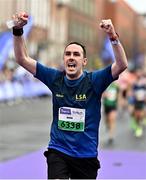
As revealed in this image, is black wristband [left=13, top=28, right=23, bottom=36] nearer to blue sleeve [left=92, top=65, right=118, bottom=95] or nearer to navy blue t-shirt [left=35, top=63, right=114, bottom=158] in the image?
navy blue t-shirt [left=35, top=63, right=114, bottom=158]

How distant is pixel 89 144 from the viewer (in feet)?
15.5

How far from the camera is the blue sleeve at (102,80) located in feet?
15.6

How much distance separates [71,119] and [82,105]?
0.17 meters

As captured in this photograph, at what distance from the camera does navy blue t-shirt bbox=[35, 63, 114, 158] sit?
4.70 metres

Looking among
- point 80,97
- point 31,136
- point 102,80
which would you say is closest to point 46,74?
point 80,97

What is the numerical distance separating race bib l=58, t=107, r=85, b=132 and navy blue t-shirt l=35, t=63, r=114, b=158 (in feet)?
0.09

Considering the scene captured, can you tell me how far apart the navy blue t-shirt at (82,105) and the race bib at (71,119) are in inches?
1.1

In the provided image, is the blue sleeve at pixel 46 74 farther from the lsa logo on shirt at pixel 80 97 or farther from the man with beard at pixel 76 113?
the lsa logo on shirt at pixel 80 97

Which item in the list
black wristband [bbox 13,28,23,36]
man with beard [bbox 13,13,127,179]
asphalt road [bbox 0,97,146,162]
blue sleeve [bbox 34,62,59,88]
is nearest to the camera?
man with beard [bbox 13,13,127,179]

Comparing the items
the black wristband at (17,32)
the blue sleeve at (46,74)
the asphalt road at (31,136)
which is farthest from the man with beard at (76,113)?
the asphalt road at (31,136)

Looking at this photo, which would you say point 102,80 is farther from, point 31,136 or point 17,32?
point 31,136

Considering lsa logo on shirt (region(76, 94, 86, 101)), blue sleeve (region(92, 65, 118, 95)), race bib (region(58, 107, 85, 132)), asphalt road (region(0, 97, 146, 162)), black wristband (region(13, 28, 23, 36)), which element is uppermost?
black wristband (region(13, 28, 23, 36))

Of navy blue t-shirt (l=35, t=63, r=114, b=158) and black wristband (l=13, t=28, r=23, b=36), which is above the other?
black wristband (l=13, t=28, r=23, b=36)

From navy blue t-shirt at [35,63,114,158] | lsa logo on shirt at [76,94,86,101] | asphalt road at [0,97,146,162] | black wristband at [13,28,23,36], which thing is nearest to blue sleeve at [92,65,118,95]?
navy blue t-shirt at [35,63,114,158]
